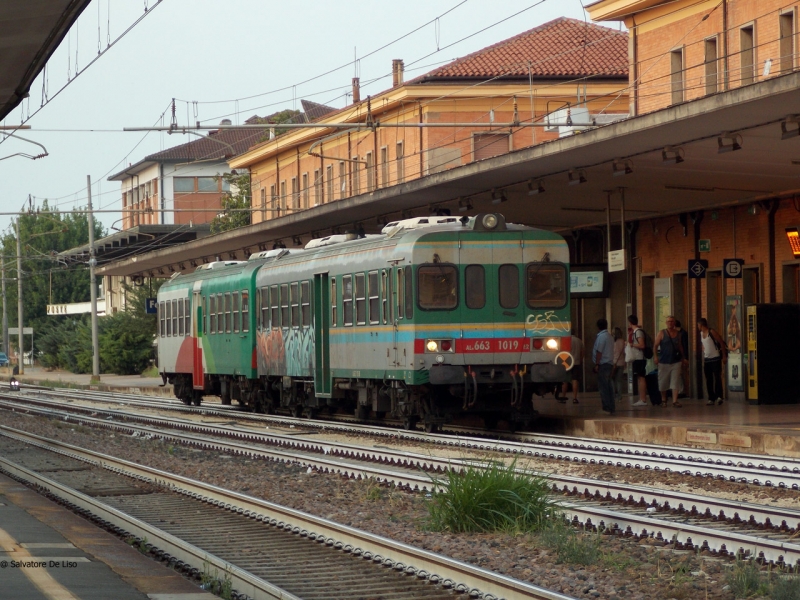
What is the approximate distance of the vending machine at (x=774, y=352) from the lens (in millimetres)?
22844

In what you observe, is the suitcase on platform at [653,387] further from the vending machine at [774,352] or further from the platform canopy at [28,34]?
the platform canopy at [28,34]

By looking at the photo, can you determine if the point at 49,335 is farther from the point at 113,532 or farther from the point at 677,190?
the point at 113,532

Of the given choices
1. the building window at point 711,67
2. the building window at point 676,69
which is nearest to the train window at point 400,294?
the building window at point 711,67

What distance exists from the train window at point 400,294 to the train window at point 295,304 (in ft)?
15.9

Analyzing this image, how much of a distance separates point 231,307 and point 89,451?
1016 cm

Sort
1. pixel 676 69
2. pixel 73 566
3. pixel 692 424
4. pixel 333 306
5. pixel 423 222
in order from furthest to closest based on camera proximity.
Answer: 1. pixel 676 69
2. pixel 333 306
3. pixel 423 222
4. pixel 692 424
5. pixel 73 566

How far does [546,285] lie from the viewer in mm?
20641

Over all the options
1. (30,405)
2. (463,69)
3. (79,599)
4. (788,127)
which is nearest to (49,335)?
(463,69)

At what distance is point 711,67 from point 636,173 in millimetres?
10881

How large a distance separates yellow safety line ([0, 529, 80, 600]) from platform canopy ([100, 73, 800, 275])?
33.4ft

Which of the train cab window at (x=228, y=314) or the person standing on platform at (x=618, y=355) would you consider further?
the train cab window at (x=228, y=314)

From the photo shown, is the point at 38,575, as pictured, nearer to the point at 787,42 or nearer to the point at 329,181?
the point at 787,42

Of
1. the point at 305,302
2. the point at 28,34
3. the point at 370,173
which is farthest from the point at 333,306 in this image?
the point at 370,173

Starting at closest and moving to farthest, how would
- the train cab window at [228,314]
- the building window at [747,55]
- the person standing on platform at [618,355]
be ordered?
the person standing on platform at [618,355] < the train cab window at [228,314] < the building window at [747,55]
